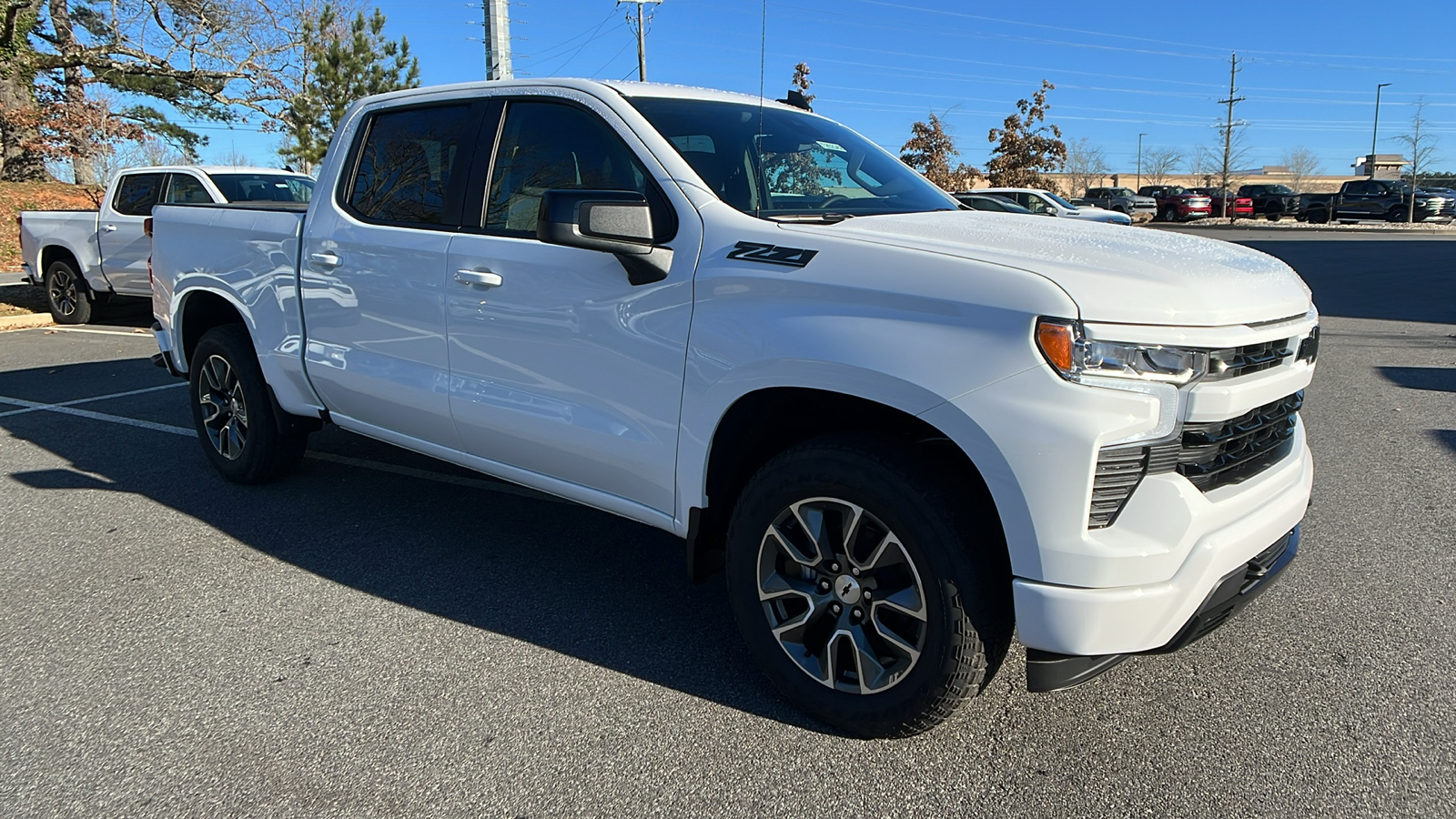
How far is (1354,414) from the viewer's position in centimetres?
690

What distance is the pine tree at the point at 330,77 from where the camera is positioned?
30.2 m

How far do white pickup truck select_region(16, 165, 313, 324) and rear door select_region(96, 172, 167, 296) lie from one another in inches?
0.4

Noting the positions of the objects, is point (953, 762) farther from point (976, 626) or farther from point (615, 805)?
point (615, 805)

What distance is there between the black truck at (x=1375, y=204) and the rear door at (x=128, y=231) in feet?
153

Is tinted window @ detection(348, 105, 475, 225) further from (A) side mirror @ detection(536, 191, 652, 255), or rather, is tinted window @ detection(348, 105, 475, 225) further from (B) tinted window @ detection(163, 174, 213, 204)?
(B) tinted window @ detection(163, 174, 213, 204)

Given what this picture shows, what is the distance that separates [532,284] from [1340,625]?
318cm

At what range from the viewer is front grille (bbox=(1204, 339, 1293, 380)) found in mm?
2461

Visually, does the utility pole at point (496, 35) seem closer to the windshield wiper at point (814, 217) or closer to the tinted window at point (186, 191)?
the tinted window at point (186, 191)

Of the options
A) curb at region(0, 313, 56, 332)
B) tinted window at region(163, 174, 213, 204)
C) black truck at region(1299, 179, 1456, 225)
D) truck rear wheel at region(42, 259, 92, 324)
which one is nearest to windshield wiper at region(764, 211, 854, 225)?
tinted window at region(163, 174, 213, 204)

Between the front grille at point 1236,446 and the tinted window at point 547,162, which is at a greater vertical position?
the tinted window at point 547,162

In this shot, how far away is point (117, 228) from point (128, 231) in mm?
181

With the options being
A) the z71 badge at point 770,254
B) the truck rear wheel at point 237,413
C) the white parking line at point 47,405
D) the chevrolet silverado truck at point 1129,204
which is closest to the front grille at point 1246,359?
the z71 badge at point 770,254

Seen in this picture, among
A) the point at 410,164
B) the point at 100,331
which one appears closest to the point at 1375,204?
the point at 100,331

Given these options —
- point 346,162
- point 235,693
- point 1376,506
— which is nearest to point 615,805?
point 235,693
